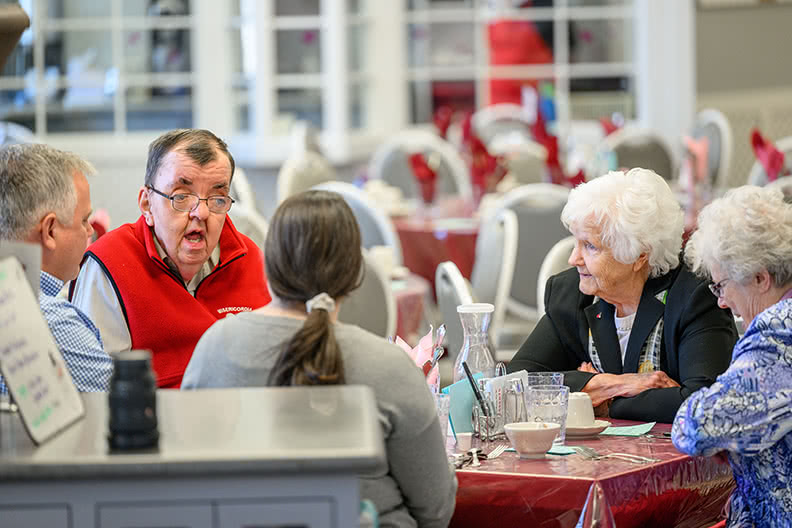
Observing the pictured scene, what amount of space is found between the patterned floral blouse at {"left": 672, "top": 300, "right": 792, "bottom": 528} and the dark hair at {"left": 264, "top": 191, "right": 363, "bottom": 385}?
63cm

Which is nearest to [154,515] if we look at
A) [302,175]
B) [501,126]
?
[302,175]

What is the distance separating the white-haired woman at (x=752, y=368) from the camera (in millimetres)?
1866

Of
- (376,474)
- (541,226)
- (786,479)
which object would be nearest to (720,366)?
(786,479)

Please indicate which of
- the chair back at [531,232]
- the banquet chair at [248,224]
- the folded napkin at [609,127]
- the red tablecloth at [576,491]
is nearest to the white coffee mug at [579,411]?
the red tablecloth at [576,491]

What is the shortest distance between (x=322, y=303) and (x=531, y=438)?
55 cm

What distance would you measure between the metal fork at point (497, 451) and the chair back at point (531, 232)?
2339 millimetres

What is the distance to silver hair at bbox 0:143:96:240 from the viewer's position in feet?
6.77

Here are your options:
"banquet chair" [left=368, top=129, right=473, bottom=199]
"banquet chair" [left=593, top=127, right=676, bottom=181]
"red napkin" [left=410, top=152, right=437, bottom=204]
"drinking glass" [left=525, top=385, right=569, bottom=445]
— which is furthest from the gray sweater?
"banquet chair" [left=593, top=127, right=676, bottom=181]

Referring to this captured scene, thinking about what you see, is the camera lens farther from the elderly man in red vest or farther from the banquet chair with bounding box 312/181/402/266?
the banquet chair with bounding box 312/181/402/266

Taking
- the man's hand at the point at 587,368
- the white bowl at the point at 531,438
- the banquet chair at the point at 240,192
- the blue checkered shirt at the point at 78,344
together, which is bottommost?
the white bowl at the point at 531,438

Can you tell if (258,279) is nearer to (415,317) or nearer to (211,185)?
(211,185)

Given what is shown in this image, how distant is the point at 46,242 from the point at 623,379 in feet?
3.82

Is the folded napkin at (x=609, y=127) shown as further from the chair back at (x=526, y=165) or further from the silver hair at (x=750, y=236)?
the silver hair at (x=750, y=236)

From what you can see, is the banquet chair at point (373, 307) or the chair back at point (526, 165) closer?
the banquet chair at point (373, 307)
